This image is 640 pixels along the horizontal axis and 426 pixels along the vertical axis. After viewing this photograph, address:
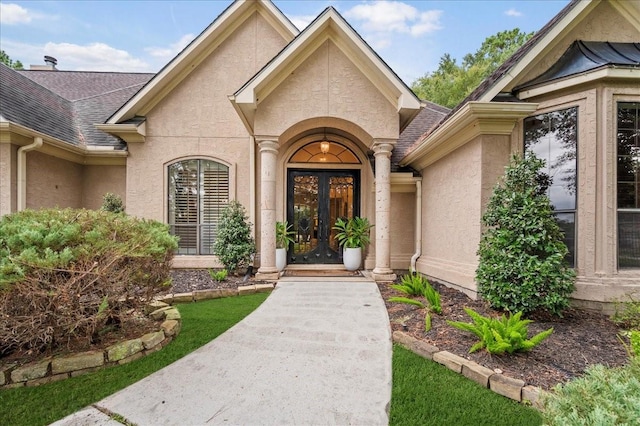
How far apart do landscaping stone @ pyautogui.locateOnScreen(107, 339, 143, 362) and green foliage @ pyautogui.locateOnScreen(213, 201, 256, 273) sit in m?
3.63

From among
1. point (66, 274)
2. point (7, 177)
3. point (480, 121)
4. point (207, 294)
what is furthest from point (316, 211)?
point (7, 177)

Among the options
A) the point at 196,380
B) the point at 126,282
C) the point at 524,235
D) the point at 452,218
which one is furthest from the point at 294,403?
the point at 452,218

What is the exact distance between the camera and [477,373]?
296 centimetres

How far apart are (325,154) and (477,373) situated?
6.92 m

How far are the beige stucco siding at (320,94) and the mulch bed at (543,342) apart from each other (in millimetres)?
4324

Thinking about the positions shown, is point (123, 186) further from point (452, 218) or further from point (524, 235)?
point (524, 235)

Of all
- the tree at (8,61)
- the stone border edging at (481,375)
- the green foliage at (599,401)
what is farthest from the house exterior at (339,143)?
the tree at (8,61)

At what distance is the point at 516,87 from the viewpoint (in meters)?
5.64

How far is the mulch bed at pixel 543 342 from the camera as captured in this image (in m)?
3.06

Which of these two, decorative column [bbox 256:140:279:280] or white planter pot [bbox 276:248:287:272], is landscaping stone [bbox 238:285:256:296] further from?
white planter pot [bbox 276:248:287:272]

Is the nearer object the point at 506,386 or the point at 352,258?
the point at 506,386

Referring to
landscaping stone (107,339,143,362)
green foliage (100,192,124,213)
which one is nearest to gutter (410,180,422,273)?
landscaping stone (107,339,143,362)

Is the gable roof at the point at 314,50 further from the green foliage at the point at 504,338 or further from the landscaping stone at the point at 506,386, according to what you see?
the landscaping stone at the point at 506,386

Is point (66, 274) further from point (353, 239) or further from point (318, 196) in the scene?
point (318, 196)
